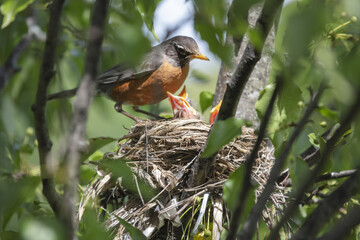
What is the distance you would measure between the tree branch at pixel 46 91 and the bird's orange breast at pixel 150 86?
9.50ft

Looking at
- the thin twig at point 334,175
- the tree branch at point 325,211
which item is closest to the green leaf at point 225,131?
the tree branch at point 325,211

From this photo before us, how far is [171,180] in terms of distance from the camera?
9.13ft

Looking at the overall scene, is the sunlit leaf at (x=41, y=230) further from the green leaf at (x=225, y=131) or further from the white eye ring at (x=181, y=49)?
the white eye ring at (x=181, y=49)

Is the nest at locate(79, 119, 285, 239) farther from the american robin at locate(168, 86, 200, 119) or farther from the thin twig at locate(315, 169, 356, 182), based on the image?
the american robin at locate(168, 86, 200, 119)

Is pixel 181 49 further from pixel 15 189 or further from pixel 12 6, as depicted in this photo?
pixel 15 189

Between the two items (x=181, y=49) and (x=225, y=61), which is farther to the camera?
(x=181, y=49)

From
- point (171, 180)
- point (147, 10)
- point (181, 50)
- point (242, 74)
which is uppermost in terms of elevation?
point (147, 10)

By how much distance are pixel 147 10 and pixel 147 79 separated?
3021 millimetres

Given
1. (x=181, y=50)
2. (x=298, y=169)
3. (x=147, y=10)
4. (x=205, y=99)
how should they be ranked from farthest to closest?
(x=181, y=50)
(x=205, y=99)
(x=298, y=169)
(x=147, y=10)

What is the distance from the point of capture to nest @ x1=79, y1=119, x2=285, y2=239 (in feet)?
8.89

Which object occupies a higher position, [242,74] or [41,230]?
[242,74]

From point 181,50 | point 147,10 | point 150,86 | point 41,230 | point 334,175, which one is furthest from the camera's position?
point 181,50

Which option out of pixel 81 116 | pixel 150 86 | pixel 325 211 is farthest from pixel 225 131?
pixel 150 86

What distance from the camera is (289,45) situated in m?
0.86
